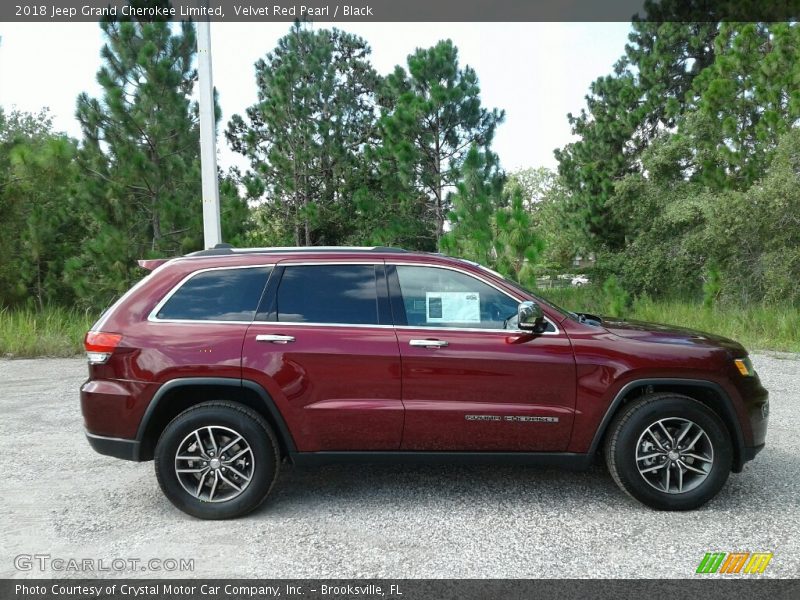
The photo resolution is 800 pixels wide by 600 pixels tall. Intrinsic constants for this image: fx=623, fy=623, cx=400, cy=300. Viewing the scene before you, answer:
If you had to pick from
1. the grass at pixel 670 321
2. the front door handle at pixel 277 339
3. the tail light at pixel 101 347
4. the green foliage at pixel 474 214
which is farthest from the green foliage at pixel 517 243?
the tail light at pixel 101 347

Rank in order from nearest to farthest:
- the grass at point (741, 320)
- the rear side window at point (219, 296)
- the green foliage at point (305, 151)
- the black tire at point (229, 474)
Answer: the black tire at point (229, 474) → the rear side window at point (219, 296) → the grass at point (741, 320) → the green foliage at point (305, 151)

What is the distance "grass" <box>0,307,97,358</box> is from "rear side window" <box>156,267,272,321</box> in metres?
8.64

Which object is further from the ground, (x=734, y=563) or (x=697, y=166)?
(x=697, y=166)

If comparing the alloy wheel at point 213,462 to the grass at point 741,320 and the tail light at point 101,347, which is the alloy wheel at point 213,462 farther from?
the grass at point 741,320

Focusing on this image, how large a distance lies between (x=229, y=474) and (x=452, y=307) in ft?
6.03

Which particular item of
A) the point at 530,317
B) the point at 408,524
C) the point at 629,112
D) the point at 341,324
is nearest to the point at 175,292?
the point at 341,324

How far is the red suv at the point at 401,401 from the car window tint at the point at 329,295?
48 millimetres

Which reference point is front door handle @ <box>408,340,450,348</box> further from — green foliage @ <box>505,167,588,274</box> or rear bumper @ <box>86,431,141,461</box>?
green foliage @ <box>505,167,588,274</box>

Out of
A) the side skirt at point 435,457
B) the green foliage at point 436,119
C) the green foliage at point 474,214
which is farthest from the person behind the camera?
the green foliage at point 436,119

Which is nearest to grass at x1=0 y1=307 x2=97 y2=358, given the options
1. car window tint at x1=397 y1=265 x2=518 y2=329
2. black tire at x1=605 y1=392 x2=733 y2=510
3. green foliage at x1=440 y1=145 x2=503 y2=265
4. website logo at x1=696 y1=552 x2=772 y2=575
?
green foliage at x1=440 y1=145 x2=503 y2=265

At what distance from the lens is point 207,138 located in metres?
9.73

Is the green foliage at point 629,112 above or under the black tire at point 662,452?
above

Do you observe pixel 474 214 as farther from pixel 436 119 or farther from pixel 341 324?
pixel 341 324

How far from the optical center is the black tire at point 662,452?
13.3 feet
